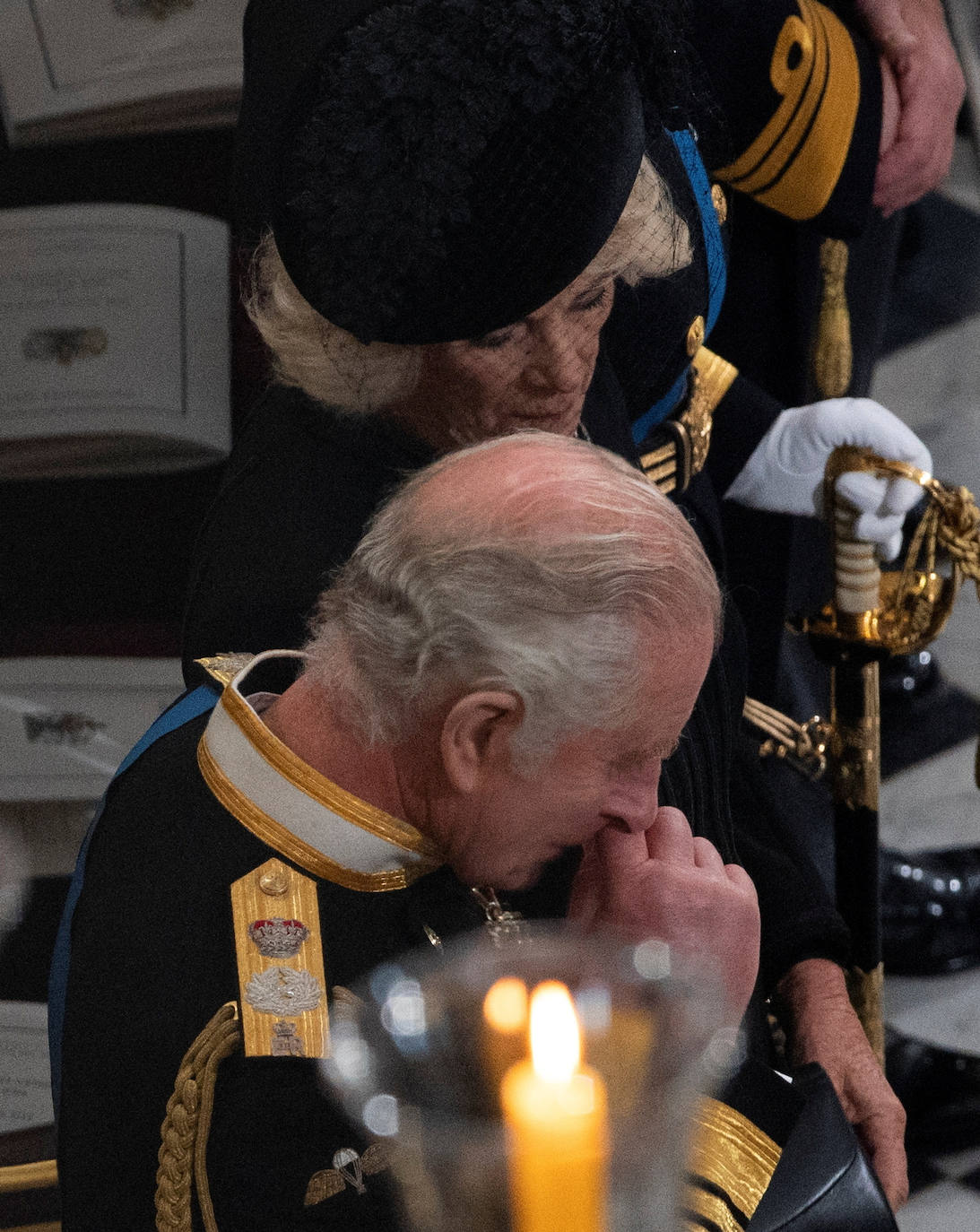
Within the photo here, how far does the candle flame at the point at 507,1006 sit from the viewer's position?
39 centimetres

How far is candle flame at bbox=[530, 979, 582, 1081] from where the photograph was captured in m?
0.35

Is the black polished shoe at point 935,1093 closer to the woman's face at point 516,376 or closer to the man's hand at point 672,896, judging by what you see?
the man's hand at point 672,896

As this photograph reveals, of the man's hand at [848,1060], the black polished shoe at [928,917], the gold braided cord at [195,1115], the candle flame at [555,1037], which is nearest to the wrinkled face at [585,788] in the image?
the gold braided cord at [195,1115]

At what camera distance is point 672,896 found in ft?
2.26

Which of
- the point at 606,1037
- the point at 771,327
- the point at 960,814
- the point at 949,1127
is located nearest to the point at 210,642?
the point at 606,1037

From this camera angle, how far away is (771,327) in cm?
144

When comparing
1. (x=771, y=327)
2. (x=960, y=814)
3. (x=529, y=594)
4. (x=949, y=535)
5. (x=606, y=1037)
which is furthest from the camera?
(x=960, y=814)

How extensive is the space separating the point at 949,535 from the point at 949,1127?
2.50 ft

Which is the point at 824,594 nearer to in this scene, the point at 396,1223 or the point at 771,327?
the point at 771,327

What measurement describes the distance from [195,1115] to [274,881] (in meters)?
0.12

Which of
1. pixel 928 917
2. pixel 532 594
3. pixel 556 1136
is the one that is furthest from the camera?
pixel 928 917

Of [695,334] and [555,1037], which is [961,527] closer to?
[695,334]

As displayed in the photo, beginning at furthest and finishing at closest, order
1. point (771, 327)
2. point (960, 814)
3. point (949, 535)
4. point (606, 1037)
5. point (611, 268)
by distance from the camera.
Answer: point (960, 814) → point (771, 327) → point (949, 535) → point (611, 268) → point (606, 1037)

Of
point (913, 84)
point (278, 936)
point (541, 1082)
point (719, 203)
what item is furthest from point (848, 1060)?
point (913, 84)
